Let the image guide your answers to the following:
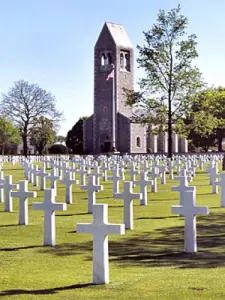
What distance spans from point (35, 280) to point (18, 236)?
11.2 feet

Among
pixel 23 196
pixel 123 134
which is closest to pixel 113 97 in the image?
pixel 123 134

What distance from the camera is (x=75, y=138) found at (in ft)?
299

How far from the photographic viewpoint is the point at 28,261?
26.6ft

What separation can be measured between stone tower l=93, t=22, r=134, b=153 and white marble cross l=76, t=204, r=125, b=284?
224 ft

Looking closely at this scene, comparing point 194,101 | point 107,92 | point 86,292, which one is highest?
point 107,92

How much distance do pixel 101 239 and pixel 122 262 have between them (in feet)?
4.80

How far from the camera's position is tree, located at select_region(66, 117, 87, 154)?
294ft

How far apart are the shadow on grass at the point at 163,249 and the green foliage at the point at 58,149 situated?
78.5 meters

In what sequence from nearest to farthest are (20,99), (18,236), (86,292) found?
(86,292), (18,236), (20,99)

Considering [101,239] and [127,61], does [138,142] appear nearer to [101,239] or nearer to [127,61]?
[127,61]

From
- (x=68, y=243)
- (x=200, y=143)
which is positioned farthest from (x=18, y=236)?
(x=200, y=143)

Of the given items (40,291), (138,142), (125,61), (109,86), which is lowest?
(40,291)

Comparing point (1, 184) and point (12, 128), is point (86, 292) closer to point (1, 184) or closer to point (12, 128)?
point (1, 184)

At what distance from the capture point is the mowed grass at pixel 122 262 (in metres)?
6.34
